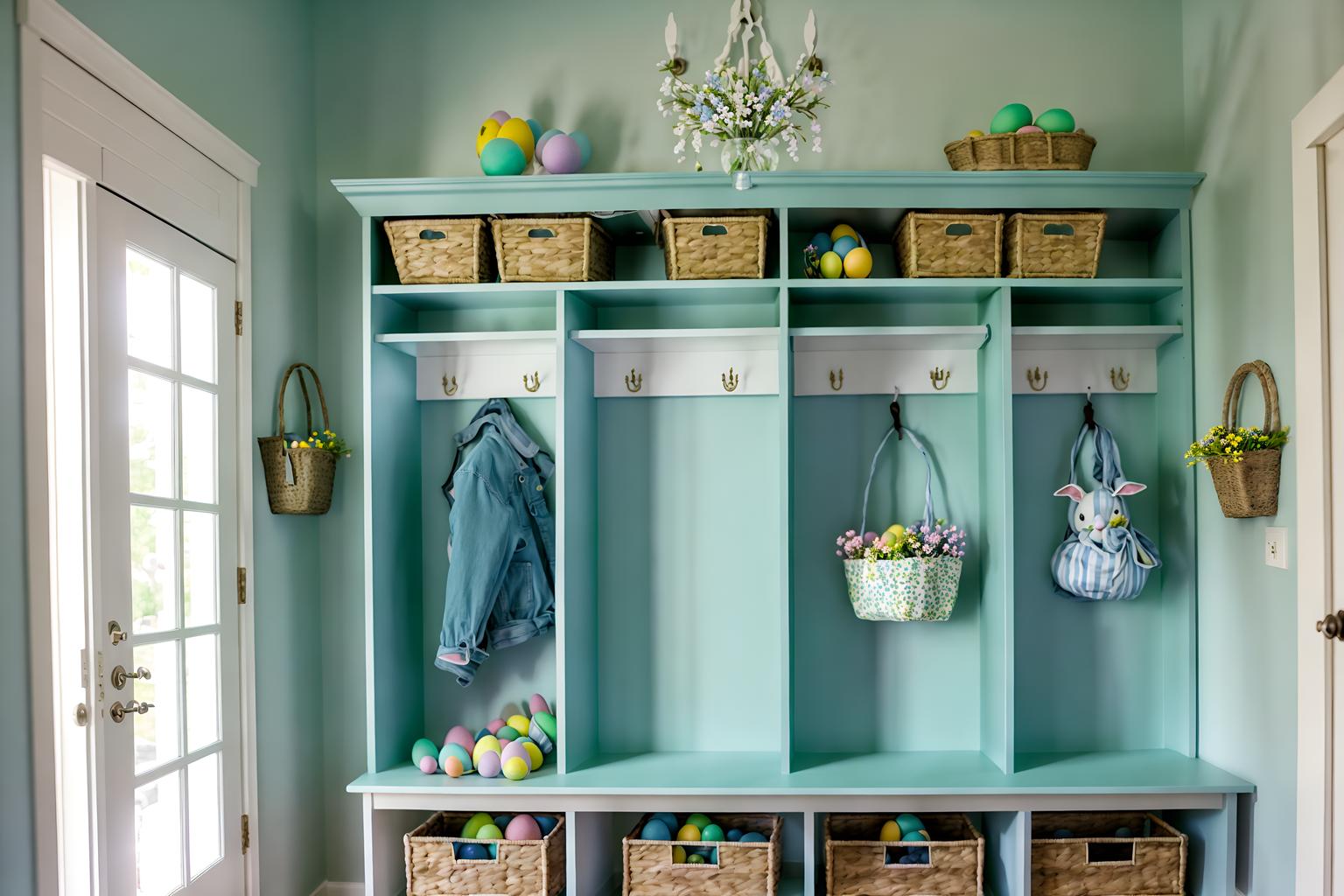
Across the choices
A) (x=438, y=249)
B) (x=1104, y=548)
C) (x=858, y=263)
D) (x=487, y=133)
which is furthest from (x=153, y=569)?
(x=1104, y=548)

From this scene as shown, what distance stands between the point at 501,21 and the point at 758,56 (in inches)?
32.3

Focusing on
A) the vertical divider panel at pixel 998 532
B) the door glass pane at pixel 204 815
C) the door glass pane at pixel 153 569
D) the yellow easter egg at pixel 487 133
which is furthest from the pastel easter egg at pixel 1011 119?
the door glass pane at pixel 204 815

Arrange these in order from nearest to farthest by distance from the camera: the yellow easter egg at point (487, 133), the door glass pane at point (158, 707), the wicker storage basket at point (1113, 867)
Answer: the door glass pane at point (158, 707)
the wicker storage basket at point (1113, 867)
the yellow easter egg at point (487, 133)

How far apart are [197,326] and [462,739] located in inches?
53.4

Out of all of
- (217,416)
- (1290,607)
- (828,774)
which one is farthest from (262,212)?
(1290,607)

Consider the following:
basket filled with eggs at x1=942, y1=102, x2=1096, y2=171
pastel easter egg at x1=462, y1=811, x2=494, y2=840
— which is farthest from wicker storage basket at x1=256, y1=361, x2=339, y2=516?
basket filled with eggs at x1=942, y1=102, x2=1096, y2=171

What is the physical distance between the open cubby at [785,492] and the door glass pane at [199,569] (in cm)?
44

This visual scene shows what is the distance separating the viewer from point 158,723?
2510 mm

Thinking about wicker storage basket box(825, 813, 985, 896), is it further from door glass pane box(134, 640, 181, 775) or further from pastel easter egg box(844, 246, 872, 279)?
door glass pane box(134, 640, 181, 775)

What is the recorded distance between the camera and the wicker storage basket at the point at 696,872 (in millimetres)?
2949

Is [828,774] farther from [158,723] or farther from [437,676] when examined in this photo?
[158,723]

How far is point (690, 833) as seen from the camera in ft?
9.96

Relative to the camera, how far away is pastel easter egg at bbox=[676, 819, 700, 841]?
3.03 meters

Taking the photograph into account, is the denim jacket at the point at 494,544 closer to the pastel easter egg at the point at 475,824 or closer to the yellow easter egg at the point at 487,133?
the pastel easter egg at the point at 475,824
